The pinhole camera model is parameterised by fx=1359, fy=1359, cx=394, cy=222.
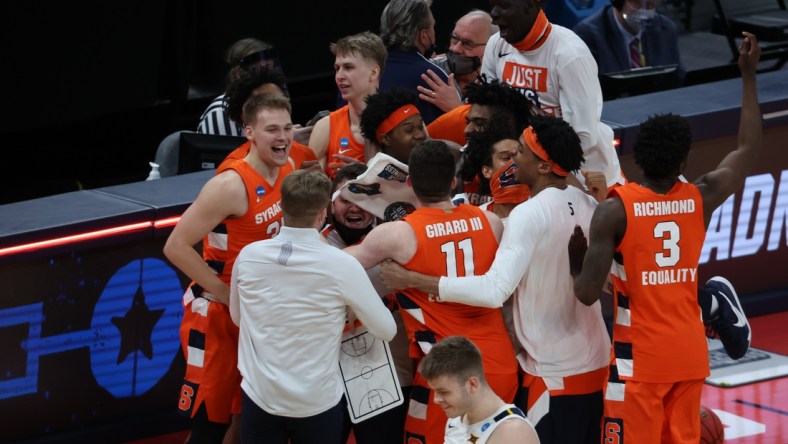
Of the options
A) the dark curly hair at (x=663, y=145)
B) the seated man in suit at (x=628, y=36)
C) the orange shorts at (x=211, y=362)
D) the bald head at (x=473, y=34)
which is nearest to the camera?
the dark curly hair at (x=663, y=145)

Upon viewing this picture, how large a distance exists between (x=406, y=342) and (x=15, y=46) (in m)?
5.52

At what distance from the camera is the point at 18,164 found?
35.1 feet

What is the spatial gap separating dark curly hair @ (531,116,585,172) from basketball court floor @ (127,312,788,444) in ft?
7.22

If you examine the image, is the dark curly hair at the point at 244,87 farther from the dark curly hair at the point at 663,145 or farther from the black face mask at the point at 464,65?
the dark curly hair at the point at 663,145

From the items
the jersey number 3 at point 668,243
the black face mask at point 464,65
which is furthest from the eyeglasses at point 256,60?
the jersey number 3 at point 668,243

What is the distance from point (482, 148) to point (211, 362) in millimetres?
1566

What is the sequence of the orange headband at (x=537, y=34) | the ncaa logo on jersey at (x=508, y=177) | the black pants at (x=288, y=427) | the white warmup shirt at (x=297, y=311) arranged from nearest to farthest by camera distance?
the white warmup shirt at (x=297, y=311) < the black pants at (x=288, y=427) < the ncaa logo on jersey at (x=508, y=177) < the orange headband at (x=537, y=34)

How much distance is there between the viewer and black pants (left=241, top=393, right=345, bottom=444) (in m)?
5.38

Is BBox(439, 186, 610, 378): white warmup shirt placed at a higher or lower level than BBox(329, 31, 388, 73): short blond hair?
lower

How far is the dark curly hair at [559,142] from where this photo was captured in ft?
18.3

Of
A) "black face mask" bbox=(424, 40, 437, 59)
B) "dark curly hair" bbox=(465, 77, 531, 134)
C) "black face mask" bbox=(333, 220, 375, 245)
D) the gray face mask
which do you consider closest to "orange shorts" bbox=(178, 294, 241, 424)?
"black face mask" bbox=(333, 220, 375, 245)

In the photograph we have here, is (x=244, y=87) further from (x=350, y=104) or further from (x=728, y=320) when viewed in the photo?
(x=728, y=320)

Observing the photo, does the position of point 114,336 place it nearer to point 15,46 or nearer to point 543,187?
point 543,187

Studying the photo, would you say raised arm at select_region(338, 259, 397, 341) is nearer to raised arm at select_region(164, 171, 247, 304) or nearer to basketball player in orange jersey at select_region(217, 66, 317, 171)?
raised arm at select_region(164, 171, 247, 304)
